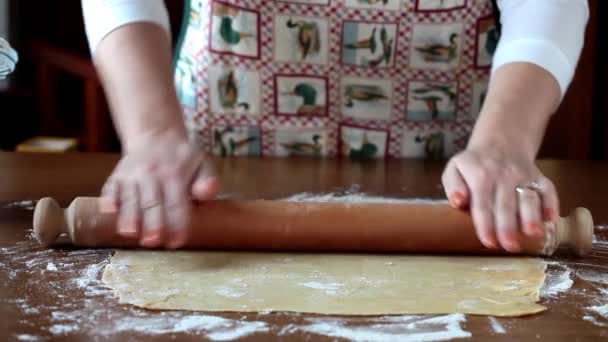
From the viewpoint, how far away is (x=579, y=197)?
3.65 ft

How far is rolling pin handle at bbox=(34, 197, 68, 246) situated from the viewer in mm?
790

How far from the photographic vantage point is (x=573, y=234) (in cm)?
81

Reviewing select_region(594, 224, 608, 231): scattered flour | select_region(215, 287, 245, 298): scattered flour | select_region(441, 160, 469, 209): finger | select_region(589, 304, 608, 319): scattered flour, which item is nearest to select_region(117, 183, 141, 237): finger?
select_region(215, 287, 245, 298): scattered flour

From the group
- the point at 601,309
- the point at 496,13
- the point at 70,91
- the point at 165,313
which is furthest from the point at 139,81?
the point at 70,91

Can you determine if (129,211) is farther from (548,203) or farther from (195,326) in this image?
(548,203)

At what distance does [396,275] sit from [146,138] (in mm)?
302

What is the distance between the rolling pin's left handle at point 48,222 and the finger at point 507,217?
445 mm

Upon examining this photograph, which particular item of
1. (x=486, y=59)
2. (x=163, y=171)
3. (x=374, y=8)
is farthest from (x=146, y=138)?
(x=486, y=59)

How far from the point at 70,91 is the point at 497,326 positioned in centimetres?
273

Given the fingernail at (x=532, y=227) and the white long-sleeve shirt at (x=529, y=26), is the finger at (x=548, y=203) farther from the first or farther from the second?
the white long-sleeve shirt at (x=529, y=26)

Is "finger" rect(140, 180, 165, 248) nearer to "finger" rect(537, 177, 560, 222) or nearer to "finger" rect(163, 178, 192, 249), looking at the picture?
"finger" rect(163, 178, 192, 249)

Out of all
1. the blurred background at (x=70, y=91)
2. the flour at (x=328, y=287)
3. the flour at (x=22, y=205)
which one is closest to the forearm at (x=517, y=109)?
the flour at (x=328, y=287)

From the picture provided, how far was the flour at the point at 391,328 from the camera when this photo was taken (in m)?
0.59

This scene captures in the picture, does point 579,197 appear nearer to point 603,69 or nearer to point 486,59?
point 486,59
